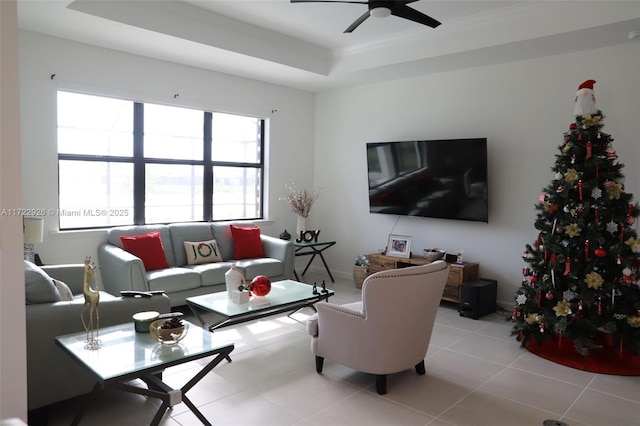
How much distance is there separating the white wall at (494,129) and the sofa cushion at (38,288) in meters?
4.32

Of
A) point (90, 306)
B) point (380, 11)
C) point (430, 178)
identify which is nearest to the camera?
point (90, 306)

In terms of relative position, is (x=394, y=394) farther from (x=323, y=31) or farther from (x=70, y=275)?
(x=323, y=31)

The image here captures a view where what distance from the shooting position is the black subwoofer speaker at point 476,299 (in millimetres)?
4891

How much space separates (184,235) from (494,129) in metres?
3.79

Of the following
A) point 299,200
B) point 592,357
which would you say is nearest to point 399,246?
point 299,200

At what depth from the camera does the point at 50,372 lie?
2629mm

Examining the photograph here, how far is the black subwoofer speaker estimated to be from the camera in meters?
4.89

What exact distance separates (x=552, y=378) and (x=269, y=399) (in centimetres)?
211

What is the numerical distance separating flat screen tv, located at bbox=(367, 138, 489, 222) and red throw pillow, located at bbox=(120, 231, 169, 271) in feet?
9.23

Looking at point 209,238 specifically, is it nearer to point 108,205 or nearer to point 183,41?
point 108,205

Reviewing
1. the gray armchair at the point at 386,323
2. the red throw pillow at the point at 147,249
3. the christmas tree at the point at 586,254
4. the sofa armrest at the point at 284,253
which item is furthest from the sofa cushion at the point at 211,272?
the christmas tree at the point at 586,254

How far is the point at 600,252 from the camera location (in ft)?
11.9

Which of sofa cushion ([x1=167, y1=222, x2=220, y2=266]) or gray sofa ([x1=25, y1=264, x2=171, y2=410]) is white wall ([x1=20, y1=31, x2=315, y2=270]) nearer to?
sofa cushion ([x1=167, y1=222, x2=220, y2=266])

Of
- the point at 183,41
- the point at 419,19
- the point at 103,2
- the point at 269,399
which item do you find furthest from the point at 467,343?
the point at 103,2
